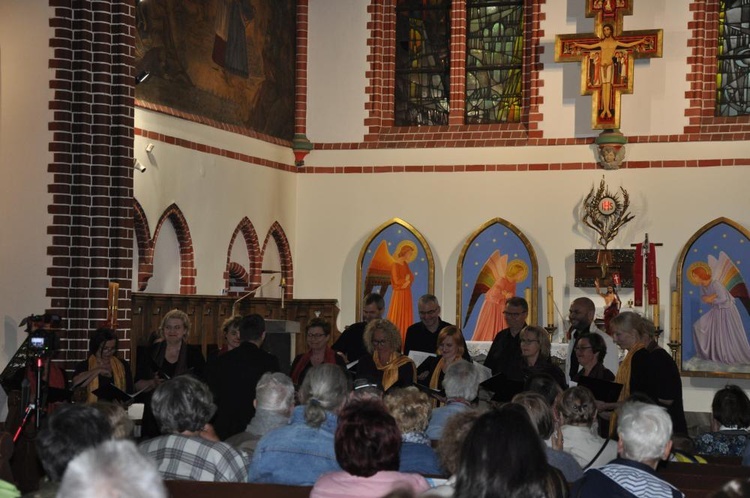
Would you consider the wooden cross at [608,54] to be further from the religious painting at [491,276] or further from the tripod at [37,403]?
the tripod at [37,403]

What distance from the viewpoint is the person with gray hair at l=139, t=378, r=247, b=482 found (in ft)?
21.0

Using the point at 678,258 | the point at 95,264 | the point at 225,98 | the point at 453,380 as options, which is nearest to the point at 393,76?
the point at 225,98

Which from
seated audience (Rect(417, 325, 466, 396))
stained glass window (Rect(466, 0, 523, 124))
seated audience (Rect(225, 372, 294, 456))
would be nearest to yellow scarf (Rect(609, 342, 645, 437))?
seated audience (Rect(417, 325, 466, 396))

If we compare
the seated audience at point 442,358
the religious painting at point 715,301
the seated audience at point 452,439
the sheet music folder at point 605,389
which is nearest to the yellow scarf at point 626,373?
the sheet music folder at point 605,389

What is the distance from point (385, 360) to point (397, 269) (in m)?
9.36

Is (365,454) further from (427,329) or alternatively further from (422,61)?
(422,61)

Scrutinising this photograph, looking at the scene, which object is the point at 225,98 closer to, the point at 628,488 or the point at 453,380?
the point at 453,380

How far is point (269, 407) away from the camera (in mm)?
7633

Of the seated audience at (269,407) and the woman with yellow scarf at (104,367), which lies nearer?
the seated audience at (269,407)

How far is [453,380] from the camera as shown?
8.16 m

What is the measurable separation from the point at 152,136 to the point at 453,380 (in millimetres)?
9007

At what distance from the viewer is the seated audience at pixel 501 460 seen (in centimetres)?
445

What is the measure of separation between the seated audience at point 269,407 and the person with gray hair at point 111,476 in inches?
166

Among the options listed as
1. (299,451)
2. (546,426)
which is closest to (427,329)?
(546,426)
